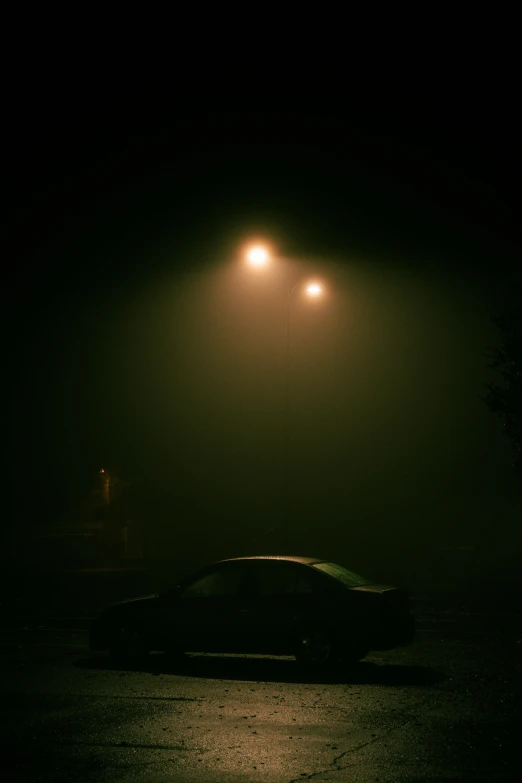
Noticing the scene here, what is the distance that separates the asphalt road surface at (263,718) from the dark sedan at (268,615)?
1.09 feet

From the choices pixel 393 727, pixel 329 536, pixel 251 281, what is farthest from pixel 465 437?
pixel 393 727

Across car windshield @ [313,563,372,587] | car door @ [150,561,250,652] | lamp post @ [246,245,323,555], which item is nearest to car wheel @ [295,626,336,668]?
car windshield @ [313,563,372,587]

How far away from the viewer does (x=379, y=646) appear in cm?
1230

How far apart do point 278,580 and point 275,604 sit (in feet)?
1.19

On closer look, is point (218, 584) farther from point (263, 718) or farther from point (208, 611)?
point (263, 718)

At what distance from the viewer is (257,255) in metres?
25.2

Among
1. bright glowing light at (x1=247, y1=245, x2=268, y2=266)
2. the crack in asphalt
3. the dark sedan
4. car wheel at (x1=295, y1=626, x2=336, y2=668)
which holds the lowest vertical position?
the crack in asphalt

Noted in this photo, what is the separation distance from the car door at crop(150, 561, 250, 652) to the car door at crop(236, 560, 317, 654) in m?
0.16

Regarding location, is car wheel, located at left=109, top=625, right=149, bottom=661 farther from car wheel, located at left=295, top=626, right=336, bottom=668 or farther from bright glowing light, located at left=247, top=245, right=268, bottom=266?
bright glowing light, located at left=247, top=245, right=268, bottom=266

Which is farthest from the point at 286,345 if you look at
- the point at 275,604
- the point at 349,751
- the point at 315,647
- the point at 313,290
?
the point at 349,751

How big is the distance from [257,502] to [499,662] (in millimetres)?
37270

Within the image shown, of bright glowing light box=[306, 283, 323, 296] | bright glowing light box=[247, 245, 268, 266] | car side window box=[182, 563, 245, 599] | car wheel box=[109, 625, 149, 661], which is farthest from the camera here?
bright glowing light box=[306, 283, 323, 296]

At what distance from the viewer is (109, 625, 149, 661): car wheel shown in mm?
13445

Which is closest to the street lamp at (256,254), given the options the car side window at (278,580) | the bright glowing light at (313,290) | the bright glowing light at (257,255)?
the bright glowing light at (257,255)
